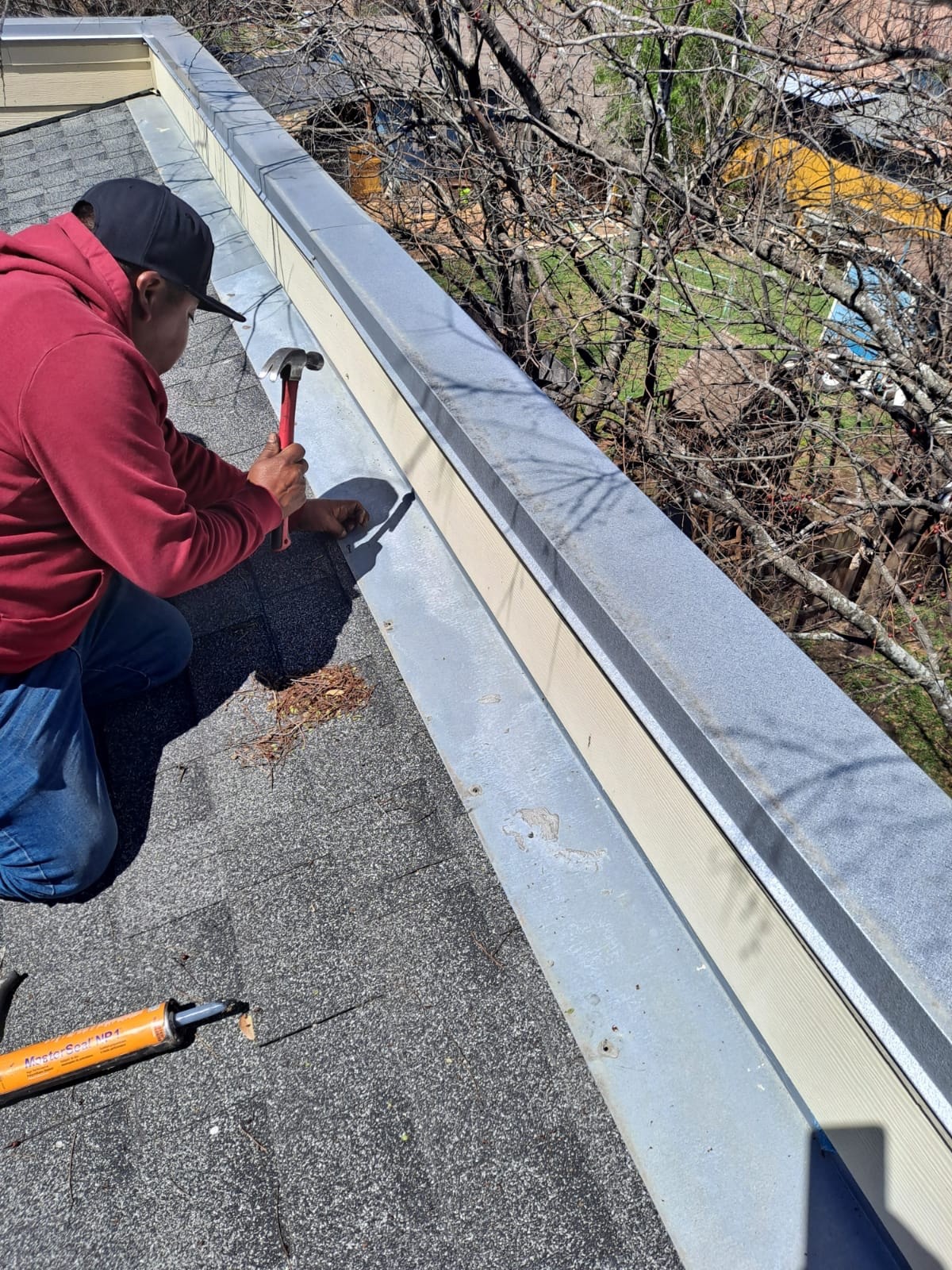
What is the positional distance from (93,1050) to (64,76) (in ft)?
25.6

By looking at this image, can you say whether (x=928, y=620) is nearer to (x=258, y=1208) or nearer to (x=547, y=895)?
(x=547, y=895)

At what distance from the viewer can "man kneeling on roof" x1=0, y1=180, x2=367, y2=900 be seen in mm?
1734

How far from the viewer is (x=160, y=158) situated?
5918 millimetres

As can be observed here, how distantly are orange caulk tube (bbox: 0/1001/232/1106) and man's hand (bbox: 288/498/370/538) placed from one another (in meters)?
Result: 1.51

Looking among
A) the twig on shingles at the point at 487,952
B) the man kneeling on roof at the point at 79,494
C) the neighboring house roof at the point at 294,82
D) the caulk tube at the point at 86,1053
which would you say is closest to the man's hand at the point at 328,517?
the man kneeling on roof at the point at 79,494

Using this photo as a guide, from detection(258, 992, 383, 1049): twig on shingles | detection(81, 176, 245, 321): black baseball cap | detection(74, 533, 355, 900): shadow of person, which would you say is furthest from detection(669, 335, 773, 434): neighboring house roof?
detection(258, 992, 383, 1049): twig on shingles

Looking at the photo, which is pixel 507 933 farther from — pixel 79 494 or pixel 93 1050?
pixel 79 494

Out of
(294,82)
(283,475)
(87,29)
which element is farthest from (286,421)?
(294,82)

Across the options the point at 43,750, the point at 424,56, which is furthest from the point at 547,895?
the point at 424,56

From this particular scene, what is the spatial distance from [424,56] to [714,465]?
404 cm

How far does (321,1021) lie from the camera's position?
1630mm

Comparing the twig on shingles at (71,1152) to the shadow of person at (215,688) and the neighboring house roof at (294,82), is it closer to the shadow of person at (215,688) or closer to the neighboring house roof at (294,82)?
the shadow of person at (215,688)

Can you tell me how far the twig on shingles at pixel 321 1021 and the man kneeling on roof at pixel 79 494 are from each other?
57cm

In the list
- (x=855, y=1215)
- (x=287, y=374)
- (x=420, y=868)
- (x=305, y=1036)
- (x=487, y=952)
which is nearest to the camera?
(x=855, y=1215)
